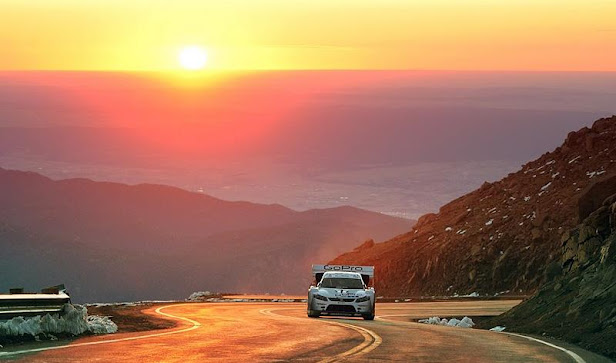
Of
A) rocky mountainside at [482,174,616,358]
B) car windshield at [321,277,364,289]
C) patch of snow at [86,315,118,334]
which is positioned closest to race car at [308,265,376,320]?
car windshield at [321,277,364,289]

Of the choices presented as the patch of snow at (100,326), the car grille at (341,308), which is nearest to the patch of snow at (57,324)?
the patch of snow at (100,326)

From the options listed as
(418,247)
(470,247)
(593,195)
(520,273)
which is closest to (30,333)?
(593,195)

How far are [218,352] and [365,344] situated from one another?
12.0 feet

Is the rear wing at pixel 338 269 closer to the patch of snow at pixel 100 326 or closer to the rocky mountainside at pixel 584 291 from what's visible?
the rocky mountainside at pixel 584 291

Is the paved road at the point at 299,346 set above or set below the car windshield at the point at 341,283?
below

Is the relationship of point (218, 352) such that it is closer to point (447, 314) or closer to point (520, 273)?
point (447, 314)

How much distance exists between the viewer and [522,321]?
3475cm

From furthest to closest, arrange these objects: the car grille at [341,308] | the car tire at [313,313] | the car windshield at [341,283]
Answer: the car windshield at [341,283]
the car tire at [313,313]
the car grille at [341,308]

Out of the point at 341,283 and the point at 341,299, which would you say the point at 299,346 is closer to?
the point at 341,299

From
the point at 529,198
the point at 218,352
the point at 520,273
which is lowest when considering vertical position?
the point at 218,352

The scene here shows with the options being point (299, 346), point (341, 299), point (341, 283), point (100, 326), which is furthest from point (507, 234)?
point (299, 346)

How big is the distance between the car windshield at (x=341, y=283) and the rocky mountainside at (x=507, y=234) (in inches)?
1300

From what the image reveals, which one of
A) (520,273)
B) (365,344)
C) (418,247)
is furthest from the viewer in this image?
(418,247)

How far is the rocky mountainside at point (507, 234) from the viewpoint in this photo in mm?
73375
